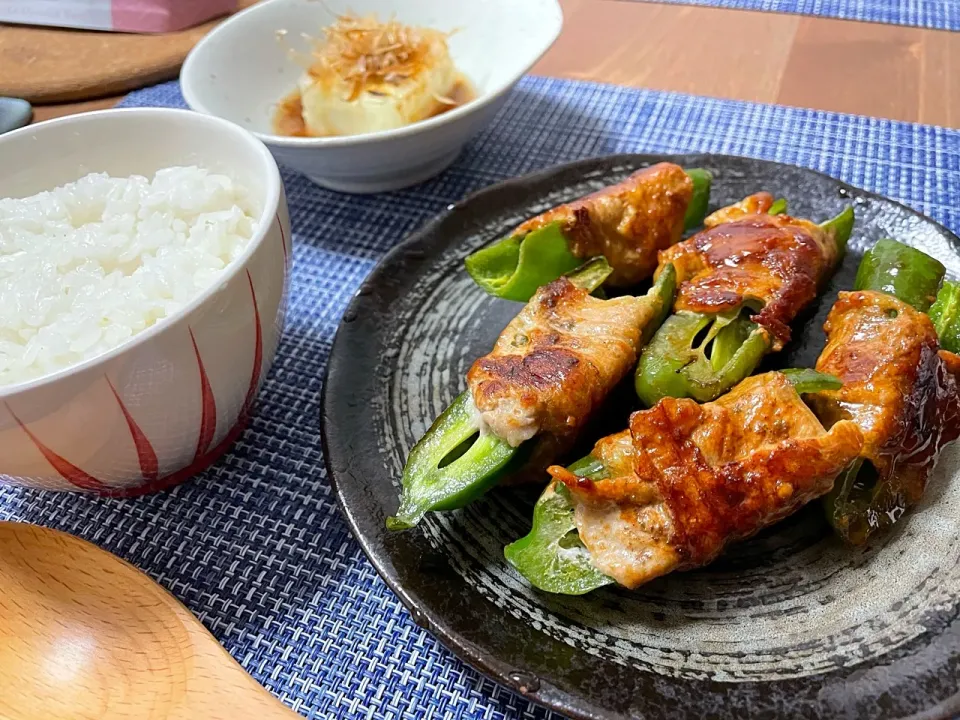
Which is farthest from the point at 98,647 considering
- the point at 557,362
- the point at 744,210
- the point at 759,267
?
the point at 744,210

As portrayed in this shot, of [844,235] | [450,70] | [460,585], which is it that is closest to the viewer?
[460,585]

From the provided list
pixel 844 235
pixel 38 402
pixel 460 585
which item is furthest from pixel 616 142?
pixel 38 402

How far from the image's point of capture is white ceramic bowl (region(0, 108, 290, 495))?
3.65 ft

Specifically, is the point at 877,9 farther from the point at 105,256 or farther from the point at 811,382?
the point at 105,256

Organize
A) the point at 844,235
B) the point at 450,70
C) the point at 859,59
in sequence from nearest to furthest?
the point at 844,235 → the point at 450,70 → the point at 859,59

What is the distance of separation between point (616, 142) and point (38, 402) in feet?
5.80

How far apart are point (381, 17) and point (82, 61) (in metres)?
1.27

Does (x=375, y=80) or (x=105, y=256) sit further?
(x=375, y=80)

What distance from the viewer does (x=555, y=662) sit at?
1013mm

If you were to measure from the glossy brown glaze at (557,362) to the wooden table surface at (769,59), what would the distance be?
4.78 ft

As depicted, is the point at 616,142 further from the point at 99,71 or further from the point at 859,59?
the point at 99,71

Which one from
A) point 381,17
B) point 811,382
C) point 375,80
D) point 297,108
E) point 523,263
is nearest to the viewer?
point 811,382

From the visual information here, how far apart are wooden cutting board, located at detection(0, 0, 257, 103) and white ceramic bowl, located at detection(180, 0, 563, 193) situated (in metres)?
0.63

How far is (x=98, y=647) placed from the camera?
1.14 meters
